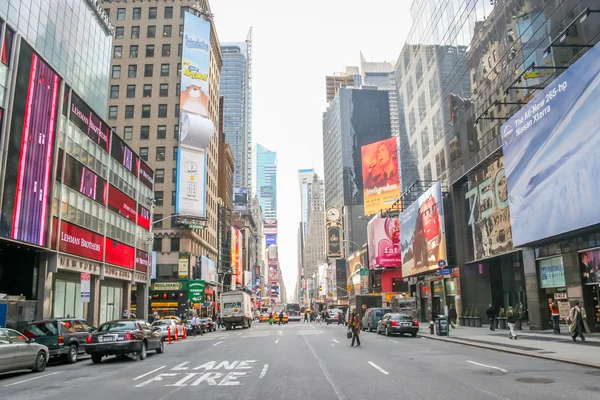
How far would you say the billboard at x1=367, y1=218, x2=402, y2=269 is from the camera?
64938 mm

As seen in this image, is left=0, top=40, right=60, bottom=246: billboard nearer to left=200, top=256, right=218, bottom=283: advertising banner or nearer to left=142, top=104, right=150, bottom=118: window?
left=142, top=104, right=150, bottom=118: window

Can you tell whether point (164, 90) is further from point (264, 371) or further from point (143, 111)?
point (264, 371)

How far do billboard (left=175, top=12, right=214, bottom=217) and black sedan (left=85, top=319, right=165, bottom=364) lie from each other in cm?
5105

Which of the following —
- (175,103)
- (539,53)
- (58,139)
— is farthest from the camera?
(175,103)

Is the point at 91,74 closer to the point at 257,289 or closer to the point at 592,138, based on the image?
the point at 592,138

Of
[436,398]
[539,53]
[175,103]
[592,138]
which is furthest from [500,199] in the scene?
[175,103]

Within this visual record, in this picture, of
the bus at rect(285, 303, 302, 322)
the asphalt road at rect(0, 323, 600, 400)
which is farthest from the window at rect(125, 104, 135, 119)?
the asphalt road at rect(0, 323, 600, 400)

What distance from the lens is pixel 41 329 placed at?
18.2m

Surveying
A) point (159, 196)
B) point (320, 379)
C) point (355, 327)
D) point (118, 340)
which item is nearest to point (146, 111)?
point (159, 196)

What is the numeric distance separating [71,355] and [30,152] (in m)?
12.6

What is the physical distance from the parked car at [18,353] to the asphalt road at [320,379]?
1.10 feet

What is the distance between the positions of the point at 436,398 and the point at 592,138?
1660cm

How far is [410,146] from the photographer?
58.5 m

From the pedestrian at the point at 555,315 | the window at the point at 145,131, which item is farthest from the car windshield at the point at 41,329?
the window at the point at 145,131
